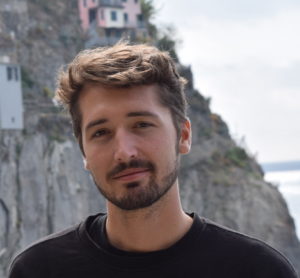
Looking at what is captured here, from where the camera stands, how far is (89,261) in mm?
3896

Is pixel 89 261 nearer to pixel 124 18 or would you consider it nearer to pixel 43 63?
pixel 43 63

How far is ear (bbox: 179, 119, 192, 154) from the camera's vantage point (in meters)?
4.06

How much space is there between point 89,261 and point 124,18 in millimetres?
63239

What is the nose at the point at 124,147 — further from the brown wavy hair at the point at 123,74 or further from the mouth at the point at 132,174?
the brown wavy hair at the point at 123,74

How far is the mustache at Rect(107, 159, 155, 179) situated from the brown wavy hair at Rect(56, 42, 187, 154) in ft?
0.91

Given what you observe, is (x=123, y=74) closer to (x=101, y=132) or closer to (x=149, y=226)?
Result: (x=101, y=132)

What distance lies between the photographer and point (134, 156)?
380cm

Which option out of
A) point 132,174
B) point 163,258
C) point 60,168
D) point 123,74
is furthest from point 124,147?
point 60,168

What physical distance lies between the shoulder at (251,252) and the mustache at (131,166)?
1.49 feet

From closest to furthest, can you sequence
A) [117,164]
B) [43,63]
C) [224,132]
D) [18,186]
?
[117,164] → [18,186] → [43,63] → [224,132]

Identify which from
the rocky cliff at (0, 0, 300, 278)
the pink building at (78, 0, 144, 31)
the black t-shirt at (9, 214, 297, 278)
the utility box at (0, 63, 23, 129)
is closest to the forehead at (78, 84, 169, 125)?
the black t-shirt at (9, 214, 297, 278)

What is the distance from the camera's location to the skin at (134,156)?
3824 mm

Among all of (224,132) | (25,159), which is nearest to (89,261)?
(25,159)

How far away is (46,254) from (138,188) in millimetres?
639
